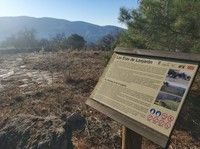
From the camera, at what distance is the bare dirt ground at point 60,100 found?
244 inches

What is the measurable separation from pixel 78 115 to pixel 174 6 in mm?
2394

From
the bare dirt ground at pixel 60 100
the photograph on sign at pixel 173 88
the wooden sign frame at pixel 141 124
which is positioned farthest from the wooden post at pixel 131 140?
the bare dirt ground at pixel 60 100

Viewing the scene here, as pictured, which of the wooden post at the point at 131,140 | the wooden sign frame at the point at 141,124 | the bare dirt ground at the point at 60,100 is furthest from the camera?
the bare dirt ground at the point at 60,100

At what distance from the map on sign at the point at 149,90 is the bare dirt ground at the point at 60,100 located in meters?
1.47

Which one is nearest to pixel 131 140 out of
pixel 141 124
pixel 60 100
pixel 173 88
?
pixel 141 124

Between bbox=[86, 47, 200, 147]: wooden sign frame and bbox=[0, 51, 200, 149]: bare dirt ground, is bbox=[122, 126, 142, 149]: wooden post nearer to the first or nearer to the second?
bbox=[86, 47, 200, 147]: wooden sign frame

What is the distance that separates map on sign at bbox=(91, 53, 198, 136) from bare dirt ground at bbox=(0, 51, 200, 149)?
1.47m

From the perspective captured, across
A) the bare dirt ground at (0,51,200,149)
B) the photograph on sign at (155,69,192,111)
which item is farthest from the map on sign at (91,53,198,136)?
the bare dirt ground at (0,51,200,149)

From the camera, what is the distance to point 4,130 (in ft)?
20.7

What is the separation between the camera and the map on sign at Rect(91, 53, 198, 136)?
385cm

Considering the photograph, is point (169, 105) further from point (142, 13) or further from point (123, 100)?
point (142, 13)

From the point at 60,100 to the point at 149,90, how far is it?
13.3ft

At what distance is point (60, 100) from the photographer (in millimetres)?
7992

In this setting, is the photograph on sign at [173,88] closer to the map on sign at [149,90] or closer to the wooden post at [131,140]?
the map on sign at [149,90]
